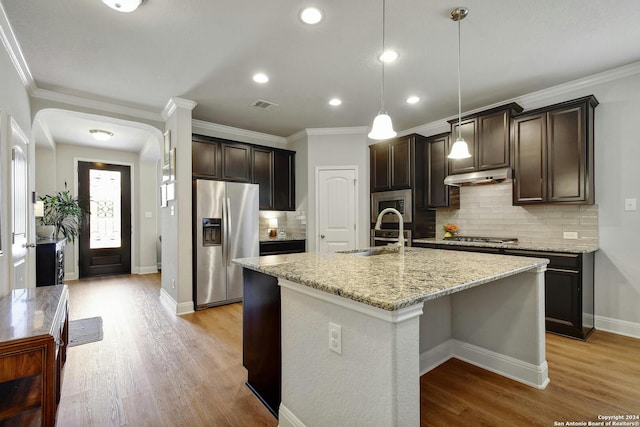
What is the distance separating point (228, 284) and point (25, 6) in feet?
10.7

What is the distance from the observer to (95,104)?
12.3 ft

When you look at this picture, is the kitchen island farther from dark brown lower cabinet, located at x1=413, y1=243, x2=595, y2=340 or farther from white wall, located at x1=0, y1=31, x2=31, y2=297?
white wall, located at x1=0, y1=31, x2=31, y2=297

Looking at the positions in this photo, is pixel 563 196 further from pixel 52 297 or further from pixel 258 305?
pixel 52 297

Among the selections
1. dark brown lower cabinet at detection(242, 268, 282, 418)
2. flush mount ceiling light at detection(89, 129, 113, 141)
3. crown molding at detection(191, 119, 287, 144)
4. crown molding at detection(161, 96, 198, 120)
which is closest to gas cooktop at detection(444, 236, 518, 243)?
dark brown lower cabinet at detection(242, 268, 282, 418)

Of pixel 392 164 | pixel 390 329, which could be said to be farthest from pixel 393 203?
pixel 390 329

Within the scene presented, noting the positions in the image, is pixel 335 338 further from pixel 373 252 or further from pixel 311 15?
pixel 311 15

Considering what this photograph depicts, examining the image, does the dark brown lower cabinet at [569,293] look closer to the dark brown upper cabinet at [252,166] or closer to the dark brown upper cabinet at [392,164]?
the dark brown upper cabinet at [392,164]

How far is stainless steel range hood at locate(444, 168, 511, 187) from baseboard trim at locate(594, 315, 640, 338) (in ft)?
5.64

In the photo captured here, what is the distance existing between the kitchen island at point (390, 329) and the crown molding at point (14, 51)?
2.43 metres

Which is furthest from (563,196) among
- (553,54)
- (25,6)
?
(25,6)

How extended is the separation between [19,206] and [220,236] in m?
1.99

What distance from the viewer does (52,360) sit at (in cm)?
147

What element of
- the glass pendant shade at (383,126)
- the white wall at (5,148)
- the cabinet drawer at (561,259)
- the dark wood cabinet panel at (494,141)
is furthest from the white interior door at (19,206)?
the cabinet drawer at (561,259)

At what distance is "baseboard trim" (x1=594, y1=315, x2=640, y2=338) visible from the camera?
2977mm
